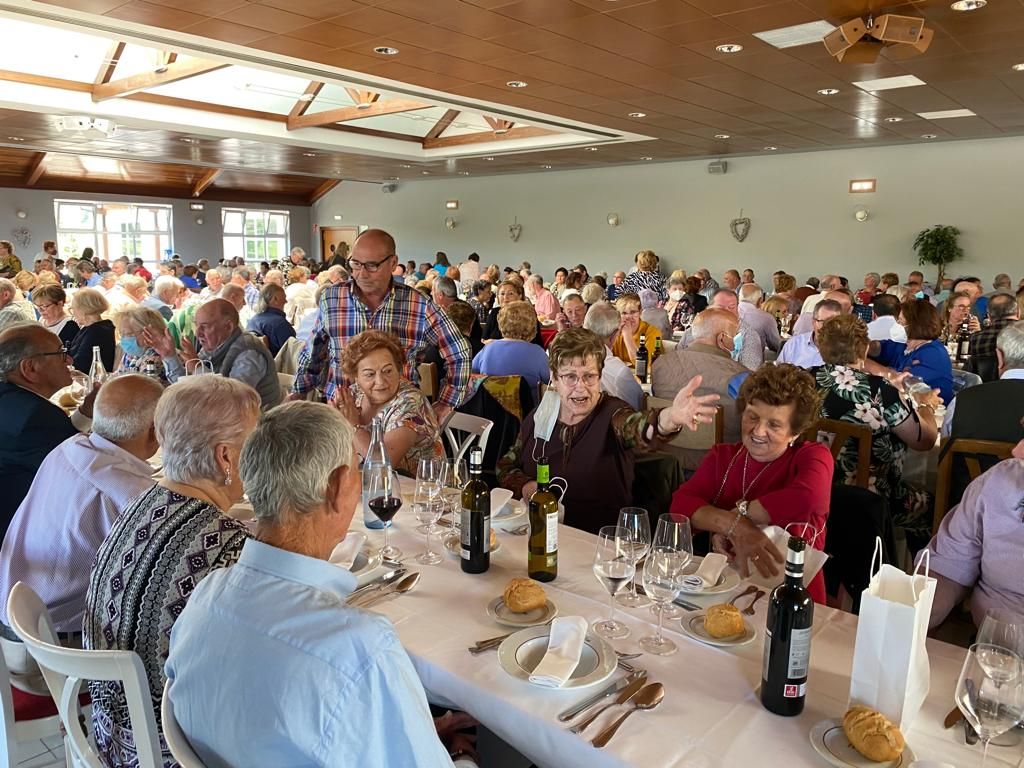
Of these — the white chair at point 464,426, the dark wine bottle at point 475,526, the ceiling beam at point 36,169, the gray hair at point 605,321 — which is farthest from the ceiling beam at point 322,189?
the dark wine bottle at point 475,526

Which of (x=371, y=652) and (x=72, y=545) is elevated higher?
(x=371, y=652)

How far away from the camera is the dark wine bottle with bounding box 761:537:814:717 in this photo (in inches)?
52.4

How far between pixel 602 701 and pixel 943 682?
2.30 ft

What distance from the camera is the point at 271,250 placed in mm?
22109

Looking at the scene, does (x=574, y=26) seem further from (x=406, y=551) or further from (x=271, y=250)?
(x=271, y=250)

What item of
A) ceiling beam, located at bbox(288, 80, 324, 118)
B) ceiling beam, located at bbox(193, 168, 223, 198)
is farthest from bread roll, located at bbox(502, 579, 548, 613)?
ceiling beam, located at bbox(193, 168, 223, 198)

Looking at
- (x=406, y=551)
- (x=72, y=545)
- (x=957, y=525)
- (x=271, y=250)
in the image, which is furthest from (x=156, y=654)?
(x=271, y=250)

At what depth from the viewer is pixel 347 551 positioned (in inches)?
82.0

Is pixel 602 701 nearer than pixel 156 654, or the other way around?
pixel 602 701

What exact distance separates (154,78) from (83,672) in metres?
8.34

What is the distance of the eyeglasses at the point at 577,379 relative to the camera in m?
2.80

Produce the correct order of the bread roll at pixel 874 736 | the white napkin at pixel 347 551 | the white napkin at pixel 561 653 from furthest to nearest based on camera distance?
the white napkin at pixel 347 551
the white napkin at pixel 561 653
the bread roll at pixel 874 736

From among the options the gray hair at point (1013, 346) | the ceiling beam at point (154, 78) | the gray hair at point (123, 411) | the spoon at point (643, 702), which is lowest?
the spoon at point (643, 702)

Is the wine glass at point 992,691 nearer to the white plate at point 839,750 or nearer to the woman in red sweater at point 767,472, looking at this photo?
the white plate at point 839,750
